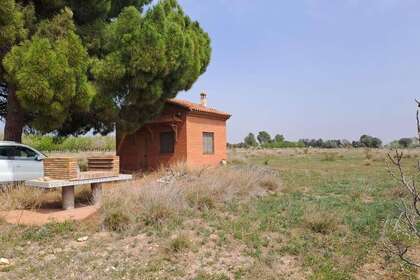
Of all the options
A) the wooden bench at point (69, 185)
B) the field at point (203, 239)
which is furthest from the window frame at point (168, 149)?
the field at point (203, 239)

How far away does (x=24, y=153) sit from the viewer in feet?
42.6

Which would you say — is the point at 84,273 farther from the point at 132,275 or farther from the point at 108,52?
the point at 108,52

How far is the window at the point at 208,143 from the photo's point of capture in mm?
19219

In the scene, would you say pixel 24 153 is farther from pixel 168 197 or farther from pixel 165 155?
pixel 168 197

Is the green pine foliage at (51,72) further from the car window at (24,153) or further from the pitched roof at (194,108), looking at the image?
the pitched roof at (194,108)

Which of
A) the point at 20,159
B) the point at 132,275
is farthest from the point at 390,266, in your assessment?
the point at 20,159

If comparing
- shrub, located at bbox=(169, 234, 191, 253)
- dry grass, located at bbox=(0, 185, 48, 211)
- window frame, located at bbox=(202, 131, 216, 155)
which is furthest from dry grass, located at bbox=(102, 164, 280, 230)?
window frame, located at bbox=(202, 131, 216, 155)

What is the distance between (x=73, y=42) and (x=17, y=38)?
1.95 m

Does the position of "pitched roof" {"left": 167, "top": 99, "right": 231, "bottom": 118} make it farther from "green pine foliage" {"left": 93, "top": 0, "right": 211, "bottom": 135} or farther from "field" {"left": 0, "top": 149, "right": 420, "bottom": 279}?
"field" {"left": 0, "top": 149, "right": 420, "bottom": 279}

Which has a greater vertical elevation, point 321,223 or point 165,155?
A: point 165,155

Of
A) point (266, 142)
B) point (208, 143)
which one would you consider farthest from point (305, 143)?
point (208, 143)

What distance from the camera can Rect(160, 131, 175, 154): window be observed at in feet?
59.1

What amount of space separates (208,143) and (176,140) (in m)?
2.41

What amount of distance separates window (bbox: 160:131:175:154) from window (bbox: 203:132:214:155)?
76.7 inches
